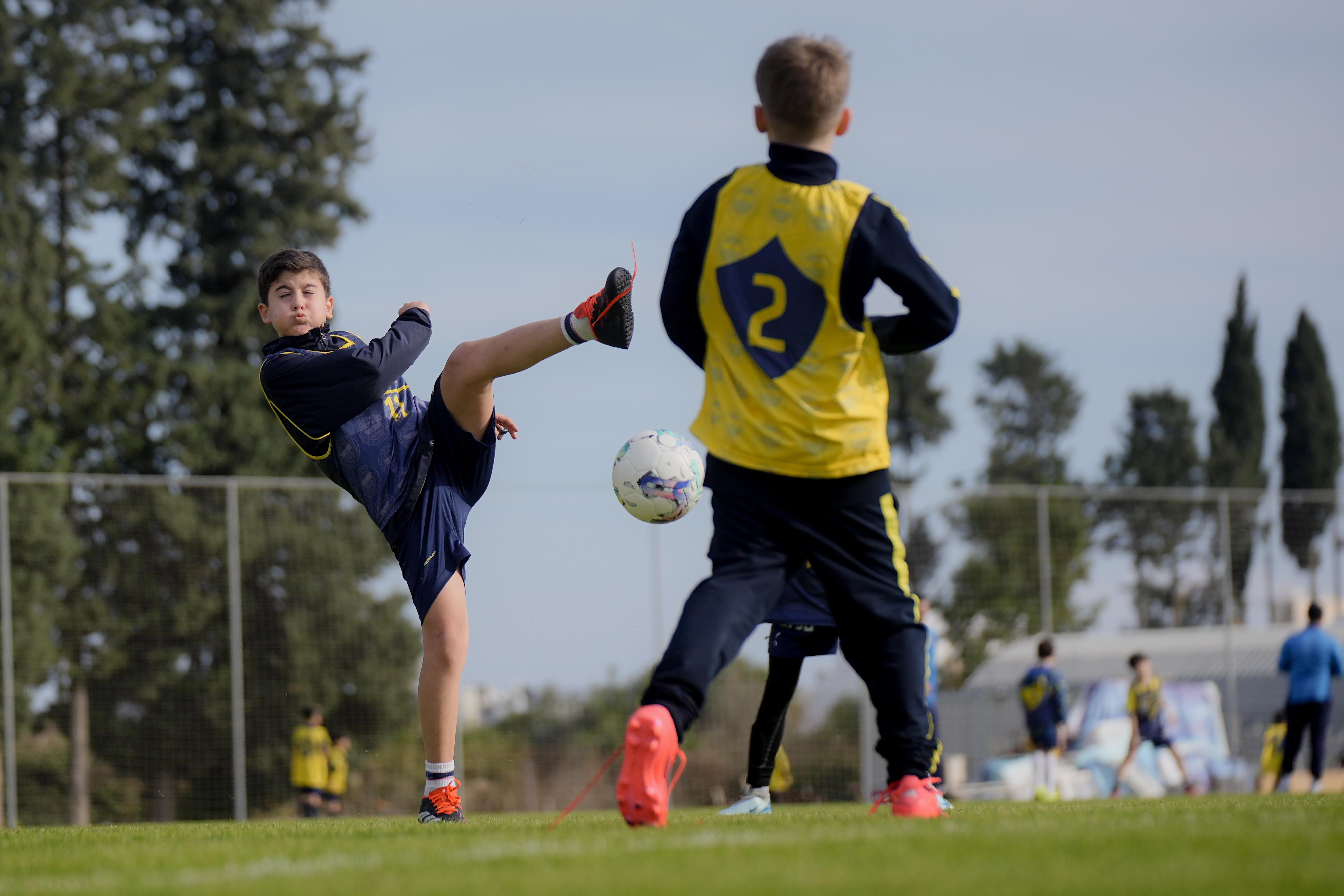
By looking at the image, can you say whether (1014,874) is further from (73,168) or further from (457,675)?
(73,168)

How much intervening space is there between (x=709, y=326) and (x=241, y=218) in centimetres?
2577

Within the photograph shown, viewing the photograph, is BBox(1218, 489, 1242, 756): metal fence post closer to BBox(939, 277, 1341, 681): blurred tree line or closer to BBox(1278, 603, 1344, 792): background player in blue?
BBox(939, 277, 1341, 681): blurred tree line

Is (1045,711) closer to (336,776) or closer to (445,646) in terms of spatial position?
(336,776)

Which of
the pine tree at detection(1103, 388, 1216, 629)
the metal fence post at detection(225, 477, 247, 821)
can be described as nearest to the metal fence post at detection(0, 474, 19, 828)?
the metal fence post at detection(225, 477, 247, 821)

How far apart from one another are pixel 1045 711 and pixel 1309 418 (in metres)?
36.2

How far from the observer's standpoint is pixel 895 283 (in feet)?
11.7

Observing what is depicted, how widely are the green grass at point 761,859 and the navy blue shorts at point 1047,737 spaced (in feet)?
34.7

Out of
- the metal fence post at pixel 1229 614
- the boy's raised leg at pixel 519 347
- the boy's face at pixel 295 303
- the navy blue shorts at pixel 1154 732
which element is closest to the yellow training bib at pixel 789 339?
the boy's raised leg at pixel 519 347

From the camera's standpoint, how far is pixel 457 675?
4.93 meters

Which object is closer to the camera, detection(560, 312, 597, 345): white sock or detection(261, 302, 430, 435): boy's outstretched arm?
detection(560, 312, 597, 345): white sock

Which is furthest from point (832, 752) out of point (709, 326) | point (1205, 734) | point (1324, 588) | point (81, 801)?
point (709, 326)

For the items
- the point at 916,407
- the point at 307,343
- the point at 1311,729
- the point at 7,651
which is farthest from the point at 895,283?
the point at 916,407

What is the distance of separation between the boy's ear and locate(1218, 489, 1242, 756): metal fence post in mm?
16346

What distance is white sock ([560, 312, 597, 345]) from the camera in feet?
14.6
